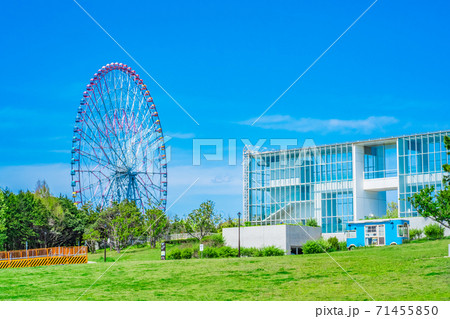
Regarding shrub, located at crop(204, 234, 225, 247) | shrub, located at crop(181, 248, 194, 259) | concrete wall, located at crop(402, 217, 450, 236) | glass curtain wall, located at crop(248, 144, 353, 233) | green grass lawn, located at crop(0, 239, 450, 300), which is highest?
glass curtain wall, located at crop(248, 144, 353, 233)

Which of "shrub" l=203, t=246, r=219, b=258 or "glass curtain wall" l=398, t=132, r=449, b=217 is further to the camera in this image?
"glass curtain wall" l=398, t=132, r=449, b=217

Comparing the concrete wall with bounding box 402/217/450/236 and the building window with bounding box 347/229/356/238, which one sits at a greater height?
the concrete wall with bounding box 402/217/450/236

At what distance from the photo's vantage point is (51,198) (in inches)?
3649

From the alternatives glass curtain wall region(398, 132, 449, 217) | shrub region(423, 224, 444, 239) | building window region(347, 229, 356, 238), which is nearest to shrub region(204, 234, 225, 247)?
building window region(347, 229, 356, 238)

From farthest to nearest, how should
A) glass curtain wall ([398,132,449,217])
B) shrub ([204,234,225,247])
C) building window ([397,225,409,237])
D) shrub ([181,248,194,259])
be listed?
glass curtain wall ([398,132,449,217]), shrub ([204,234,225,247]), building window ([397,225,409,237]), shrub ([181,248,194,259])

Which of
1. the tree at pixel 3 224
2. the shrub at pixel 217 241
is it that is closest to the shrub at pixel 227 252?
the shrub at pixel 217 241

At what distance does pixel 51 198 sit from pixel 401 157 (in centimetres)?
5143

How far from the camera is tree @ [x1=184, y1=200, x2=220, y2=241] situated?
72.8 m

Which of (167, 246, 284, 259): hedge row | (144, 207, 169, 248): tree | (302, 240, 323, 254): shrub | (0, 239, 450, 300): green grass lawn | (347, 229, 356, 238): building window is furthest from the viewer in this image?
(144, 207, 169, 248): tree

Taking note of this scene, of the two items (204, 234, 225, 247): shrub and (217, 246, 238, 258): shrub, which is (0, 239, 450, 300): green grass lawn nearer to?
(217, 246, 238, 258): shrub

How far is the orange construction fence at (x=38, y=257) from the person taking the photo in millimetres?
50125

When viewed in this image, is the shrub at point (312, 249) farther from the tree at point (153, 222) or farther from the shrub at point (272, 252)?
the tree at point (153, 222)

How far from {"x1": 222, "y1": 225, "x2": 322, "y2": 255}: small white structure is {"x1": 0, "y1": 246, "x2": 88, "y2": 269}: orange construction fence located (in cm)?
1307

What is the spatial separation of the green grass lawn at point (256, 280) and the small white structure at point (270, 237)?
13028 millimetres
